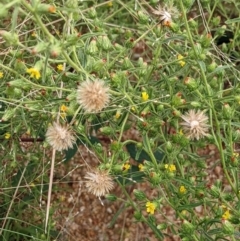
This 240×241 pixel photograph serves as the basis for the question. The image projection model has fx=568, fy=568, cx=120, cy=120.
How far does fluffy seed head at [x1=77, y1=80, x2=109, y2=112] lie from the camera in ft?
4.43

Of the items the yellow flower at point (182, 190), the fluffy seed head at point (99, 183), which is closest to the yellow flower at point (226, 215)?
the yellow flower at point (182, 190)

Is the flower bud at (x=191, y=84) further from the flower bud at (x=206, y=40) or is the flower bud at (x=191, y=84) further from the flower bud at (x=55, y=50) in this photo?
the flower bud at (x=55, y=50)

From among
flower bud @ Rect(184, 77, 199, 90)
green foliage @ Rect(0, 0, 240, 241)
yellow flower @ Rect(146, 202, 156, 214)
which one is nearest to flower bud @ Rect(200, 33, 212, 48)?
green foliage @ Rect(0, 0, 240, 241)

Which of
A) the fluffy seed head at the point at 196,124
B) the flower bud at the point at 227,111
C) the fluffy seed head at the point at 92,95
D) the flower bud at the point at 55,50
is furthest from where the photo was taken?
the flower bud at the point at 227,111

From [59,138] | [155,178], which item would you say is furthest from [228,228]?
[59,138]

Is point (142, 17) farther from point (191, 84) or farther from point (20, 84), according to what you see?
point (20, 84)

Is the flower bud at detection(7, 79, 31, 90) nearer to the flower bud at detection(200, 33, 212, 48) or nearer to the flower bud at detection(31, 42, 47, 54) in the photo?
the flower bud at detection(31, 42, 47, 54)

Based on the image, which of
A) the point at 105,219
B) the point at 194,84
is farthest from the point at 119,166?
the point at 105,219

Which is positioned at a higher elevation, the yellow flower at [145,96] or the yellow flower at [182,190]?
the yellow flower at [145,96]

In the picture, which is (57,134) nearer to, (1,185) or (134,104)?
(134,104)

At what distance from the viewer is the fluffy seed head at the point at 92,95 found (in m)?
1.35

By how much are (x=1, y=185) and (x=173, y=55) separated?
0.76m

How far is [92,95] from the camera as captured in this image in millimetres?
1345

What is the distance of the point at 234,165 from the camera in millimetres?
1631
